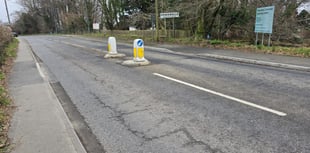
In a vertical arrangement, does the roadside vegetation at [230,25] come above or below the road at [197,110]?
above

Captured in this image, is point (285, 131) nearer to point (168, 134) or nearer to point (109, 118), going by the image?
point (168, 134)

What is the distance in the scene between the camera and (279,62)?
9648 millimetres

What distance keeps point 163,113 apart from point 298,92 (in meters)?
3.54

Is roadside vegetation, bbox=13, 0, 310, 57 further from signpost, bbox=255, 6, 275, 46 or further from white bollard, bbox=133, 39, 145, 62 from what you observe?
white bollard, bbox=133, 39, 145, 62

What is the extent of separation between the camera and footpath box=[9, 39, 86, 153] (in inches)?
135

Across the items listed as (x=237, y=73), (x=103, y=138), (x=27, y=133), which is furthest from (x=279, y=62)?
(x=27, y=133)

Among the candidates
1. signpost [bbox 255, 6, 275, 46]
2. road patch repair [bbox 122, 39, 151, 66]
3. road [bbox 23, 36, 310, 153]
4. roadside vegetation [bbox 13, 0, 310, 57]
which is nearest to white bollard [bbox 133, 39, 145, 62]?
road patch repair [bbox 122, 39, 151, 66]

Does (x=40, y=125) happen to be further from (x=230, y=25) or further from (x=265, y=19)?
(x=230, y=25)

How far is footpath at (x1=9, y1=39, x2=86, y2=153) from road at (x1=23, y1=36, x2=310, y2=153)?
454mm

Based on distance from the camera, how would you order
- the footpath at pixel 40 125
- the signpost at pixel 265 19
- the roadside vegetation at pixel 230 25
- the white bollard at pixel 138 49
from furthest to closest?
the roadside vegetation at pixel 230 25 < the signpost at pixel 265 19 < the white bollard at pixel 138 49 < the footpath at pixel 40 125

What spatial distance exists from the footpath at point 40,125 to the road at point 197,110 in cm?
45

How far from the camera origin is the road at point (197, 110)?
11.3 feet

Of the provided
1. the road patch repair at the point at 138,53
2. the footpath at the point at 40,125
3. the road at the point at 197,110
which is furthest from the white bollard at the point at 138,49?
the footpath at the point at 40,125

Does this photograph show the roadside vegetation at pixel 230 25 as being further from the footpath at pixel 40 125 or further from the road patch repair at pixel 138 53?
the footpath at pixel 40 125
